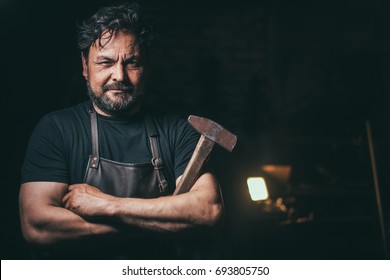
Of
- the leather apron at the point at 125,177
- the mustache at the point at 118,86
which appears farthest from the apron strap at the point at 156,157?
→ the mustache at the point at 118,86

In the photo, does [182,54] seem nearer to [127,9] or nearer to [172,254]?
[127,9]

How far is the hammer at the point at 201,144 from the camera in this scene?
2.36 m

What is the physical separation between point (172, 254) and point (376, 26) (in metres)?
4.52

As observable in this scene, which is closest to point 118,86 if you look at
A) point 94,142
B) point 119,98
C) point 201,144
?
point 119,98

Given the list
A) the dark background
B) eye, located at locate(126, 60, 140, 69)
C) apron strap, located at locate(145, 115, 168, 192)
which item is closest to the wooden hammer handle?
apron strap, located at locate(145, 115, 168, 192)

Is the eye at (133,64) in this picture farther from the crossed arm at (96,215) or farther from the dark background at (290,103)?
the dark background at (290,103)

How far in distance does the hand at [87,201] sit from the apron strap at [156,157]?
0.33m

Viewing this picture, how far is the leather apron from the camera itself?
7.93ft

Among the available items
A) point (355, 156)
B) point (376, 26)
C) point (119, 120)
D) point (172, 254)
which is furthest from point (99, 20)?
point (376, 26)

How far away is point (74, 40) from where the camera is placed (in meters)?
3.20

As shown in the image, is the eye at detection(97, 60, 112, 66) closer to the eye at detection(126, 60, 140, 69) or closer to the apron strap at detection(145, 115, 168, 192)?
the eye at detection(126, 60, 140, 69)

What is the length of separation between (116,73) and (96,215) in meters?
0.77

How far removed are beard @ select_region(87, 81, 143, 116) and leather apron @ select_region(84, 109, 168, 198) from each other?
176 mm
